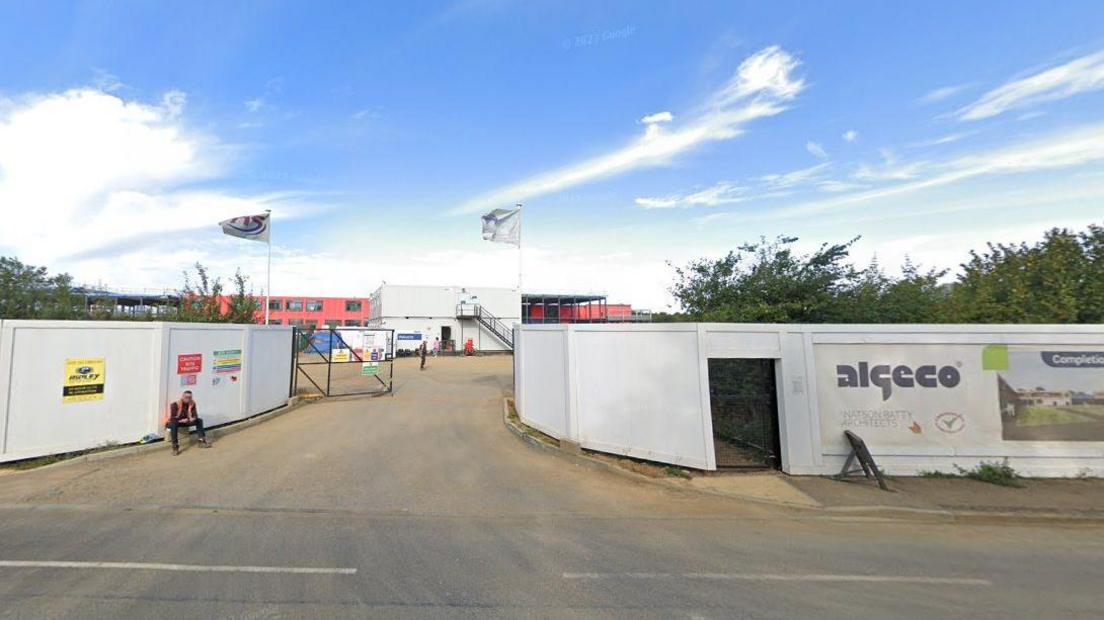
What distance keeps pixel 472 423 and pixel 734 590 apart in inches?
343

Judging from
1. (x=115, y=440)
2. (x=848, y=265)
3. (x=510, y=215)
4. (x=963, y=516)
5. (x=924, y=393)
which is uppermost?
(x=510, y=215)

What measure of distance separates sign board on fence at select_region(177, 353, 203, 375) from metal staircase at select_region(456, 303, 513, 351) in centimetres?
3391

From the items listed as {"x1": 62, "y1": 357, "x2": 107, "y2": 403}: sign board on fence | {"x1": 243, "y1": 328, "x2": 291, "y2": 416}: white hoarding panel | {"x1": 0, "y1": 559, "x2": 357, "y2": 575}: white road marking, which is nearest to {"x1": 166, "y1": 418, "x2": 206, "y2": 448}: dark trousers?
{"x1": 62, "y1": 357, "x2": 107, "y2": 403}: sign board on fence

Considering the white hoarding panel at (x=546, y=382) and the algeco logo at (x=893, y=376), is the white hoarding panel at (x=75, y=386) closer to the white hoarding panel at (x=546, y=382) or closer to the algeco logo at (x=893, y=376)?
the white hoarding panel at (x=546, y=382)

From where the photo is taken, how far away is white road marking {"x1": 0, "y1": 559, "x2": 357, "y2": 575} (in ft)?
14.3

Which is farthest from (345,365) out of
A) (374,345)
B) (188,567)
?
(188,567)

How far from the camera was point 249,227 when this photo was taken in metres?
22.0

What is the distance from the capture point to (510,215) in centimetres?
2322

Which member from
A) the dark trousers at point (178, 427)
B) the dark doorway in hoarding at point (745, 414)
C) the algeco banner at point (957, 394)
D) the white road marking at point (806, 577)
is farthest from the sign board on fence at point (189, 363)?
the algeco banner at point (957, 394)

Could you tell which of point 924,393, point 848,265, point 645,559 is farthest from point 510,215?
point 645,559

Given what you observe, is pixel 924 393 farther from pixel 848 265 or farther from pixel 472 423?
pixel 472 423

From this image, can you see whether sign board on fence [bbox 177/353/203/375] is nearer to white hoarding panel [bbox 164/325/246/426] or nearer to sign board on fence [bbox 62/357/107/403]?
white hoarding panel [bbox 164/325/246/426]

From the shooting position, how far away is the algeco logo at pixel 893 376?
771 centimetres

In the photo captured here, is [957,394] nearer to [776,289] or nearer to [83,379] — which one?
[776,289]
